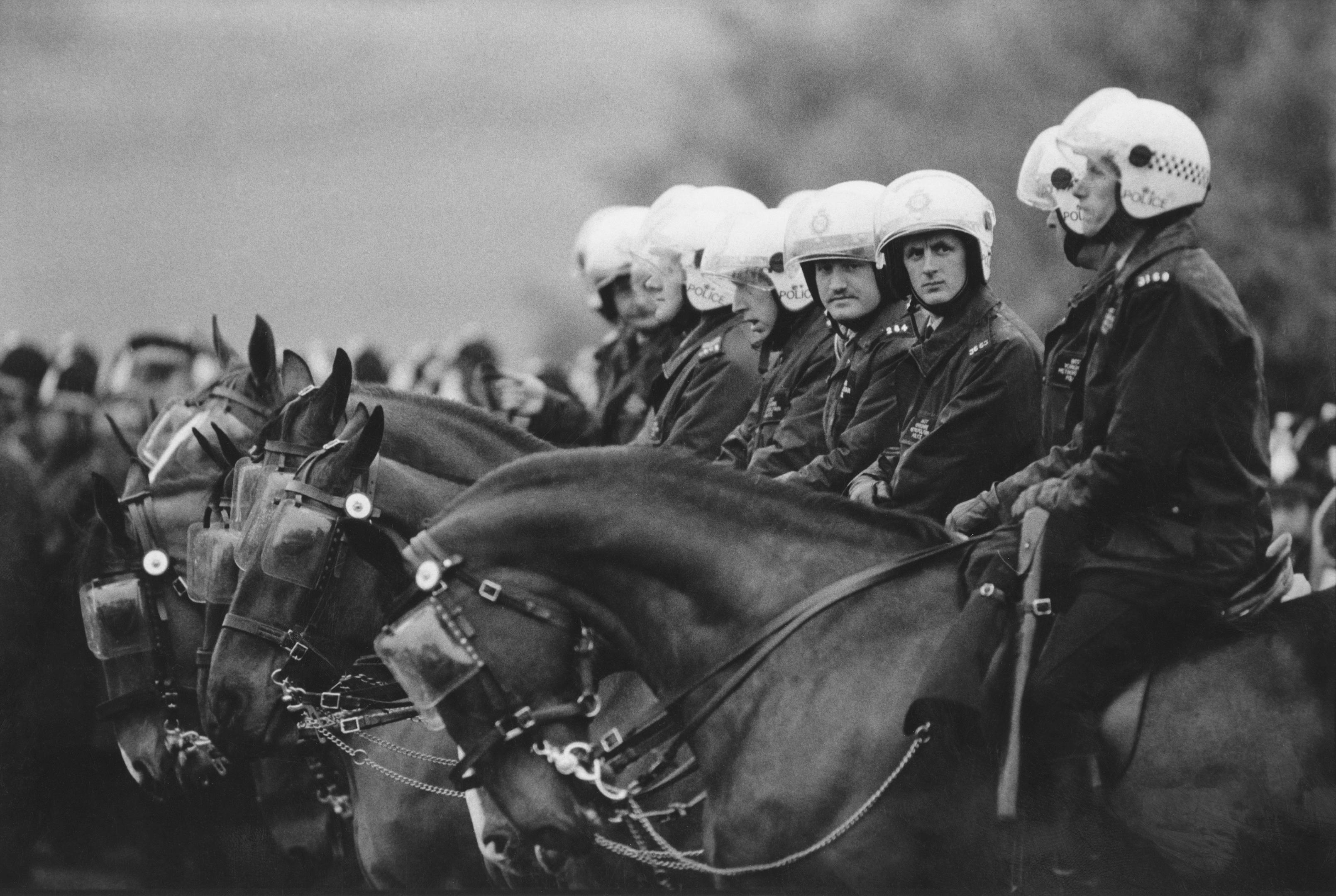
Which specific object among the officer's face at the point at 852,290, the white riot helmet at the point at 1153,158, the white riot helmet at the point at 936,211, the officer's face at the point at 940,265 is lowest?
the officer's face at the point at 852,290

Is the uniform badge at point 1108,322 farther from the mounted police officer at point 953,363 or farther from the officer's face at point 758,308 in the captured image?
the officer's face at point 758,308

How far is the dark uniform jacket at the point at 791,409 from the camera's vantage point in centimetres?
752

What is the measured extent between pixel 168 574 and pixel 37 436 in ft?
14.7

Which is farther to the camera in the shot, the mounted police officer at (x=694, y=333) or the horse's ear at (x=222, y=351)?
the horse's ear at (x=222, y=351)

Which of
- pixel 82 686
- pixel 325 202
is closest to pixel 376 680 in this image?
pixel 82 686

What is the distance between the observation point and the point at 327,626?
6770 millimetres

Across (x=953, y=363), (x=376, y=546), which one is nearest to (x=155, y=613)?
(x=376, y=546)

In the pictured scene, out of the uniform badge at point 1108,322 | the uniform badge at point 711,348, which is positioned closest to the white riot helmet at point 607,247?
the uniform badge at point 711,348

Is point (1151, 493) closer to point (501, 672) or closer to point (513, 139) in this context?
point (501, 672)

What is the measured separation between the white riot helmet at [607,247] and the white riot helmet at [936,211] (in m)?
4.03

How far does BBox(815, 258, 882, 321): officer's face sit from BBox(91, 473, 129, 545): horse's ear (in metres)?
3.38

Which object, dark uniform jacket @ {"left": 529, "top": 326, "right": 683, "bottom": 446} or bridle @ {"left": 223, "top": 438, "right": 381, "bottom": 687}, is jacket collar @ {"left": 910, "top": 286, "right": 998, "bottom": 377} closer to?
bridle @ {"left": 223, "top": 438, "right": 381, "bottom": 687}

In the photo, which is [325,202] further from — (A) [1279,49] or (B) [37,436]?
(A) [1279,49]

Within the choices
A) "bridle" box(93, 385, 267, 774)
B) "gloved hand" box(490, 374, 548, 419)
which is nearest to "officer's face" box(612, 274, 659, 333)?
"gloved hand" box(490, 374, 548, 419)
